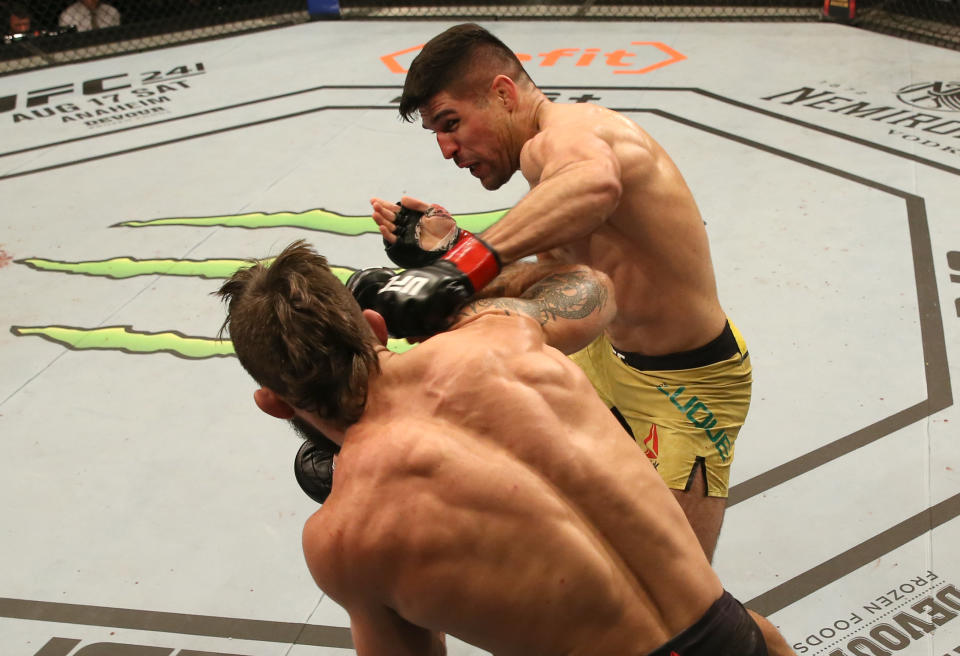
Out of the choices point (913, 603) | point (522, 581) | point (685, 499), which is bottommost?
point (913, 603)

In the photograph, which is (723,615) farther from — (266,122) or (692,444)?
(266,122)

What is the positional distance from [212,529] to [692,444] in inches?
59.0

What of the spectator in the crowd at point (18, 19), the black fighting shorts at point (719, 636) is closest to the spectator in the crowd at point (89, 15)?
the spectator in the crowd at point (18, 19)

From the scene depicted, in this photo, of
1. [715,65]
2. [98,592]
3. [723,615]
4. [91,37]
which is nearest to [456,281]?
[723,615]

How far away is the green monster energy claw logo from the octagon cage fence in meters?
3.45

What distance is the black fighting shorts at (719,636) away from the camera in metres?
1.40

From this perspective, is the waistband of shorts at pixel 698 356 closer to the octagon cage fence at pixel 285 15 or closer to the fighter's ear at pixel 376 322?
the fighter's ear at pixel 376 322

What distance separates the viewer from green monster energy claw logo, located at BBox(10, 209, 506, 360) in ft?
11.6

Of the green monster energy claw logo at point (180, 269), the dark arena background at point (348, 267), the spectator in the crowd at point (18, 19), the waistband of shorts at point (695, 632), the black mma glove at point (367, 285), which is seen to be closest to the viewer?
the waistband of shorts at point (695, 632)

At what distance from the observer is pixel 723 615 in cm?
146

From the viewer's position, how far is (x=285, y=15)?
771 cm

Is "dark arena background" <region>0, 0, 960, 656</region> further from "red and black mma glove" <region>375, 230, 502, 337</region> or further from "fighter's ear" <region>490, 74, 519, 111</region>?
"fighter's ear" <region>490, 74, 519, 111</region>

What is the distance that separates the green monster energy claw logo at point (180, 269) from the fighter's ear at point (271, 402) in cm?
175

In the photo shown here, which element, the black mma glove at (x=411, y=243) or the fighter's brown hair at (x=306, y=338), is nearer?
the fighter's brown hair at (x=306, y=338)
